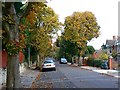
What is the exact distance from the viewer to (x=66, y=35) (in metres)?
79.8

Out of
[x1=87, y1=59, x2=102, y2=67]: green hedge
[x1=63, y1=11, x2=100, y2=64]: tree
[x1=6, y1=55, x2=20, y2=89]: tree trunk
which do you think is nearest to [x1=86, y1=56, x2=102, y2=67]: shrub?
[x1=87, y1=59, x2=102, y2=67]: green hedge

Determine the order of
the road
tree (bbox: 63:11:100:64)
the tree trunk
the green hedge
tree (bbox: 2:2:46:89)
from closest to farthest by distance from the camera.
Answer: tree (bbox: 2:2:46:89), the tree trunk, the road, the green hedge, tree (bbox: 63:11:100:64)

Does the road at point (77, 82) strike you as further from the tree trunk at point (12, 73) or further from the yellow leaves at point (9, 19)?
the yellow leaves at point (9, 19)

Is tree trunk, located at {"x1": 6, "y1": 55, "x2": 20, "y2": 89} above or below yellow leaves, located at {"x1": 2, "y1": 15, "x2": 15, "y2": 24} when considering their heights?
below

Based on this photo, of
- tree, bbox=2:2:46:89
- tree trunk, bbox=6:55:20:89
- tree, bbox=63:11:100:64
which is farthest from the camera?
tree, bbox=63:11:100:64

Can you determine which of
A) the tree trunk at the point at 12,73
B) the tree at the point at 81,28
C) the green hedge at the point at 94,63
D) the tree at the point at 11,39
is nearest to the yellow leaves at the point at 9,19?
the tree at the point at 11,39

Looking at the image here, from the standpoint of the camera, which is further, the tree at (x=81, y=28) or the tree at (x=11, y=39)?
the tree at (x=81, y=28)

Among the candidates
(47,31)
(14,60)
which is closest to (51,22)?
(47,31)

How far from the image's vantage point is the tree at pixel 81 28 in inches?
2965

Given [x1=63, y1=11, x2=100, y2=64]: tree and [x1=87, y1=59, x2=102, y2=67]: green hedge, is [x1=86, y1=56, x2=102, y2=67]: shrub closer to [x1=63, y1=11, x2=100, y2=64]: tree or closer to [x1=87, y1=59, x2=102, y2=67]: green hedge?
[x1=87, y1=59, x2=102, y2=67]: green hedge

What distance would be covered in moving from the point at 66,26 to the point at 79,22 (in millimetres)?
3922

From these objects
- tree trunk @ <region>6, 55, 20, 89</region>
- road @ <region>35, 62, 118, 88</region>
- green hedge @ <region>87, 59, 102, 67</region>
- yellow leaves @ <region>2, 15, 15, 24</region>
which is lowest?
road @ <region>35, 62, 118, 88</region>

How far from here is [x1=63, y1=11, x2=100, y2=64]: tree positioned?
7531cm

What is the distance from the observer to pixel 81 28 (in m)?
76.8
